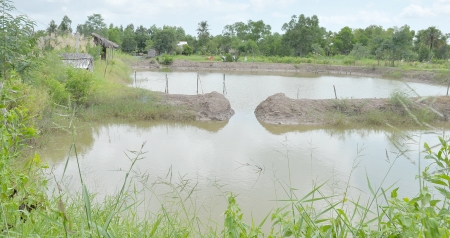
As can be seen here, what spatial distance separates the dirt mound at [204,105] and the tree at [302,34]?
33.8m

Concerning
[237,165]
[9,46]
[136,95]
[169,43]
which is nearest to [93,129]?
[136,95]

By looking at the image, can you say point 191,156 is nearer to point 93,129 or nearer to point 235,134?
point 235,134

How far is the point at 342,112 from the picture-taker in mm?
11070

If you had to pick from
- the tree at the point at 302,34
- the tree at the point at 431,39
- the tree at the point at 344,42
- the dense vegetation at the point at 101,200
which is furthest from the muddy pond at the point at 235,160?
the tree at the point at 344,42

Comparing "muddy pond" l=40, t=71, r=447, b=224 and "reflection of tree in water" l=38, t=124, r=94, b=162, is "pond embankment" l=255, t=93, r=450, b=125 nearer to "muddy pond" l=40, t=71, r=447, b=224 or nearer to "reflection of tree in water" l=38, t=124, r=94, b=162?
"muddy pond" l=40, t=71, r=447, b=224

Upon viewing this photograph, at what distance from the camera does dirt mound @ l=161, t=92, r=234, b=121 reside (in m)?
10.7

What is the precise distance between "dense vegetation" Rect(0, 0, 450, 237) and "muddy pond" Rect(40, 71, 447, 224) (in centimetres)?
29

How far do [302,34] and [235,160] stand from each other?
1526 inches

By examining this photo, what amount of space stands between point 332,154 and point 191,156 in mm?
2719

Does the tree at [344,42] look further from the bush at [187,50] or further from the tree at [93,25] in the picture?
the tree at [93,25]

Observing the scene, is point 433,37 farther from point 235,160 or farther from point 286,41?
point 235,160

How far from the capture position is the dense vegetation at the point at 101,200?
136cm

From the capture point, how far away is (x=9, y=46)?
4.41m

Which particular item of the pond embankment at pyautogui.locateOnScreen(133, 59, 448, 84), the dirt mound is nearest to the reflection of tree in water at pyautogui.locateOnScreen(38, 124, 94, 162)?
the dirt mound
